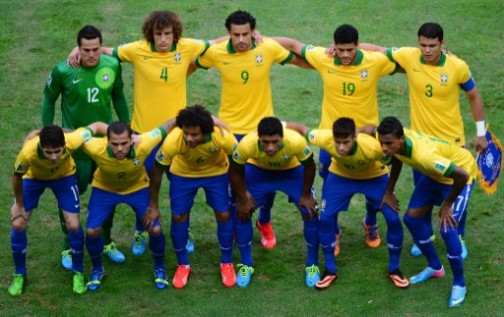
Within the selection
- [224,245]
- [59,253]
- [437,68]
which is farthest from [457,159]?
[59,253]

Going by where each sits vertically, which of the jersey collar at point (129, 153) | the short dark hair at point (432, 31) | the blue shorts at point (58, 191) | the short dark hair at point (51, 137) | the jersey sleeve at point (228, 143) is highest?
the short dark hair at point (432, 31)

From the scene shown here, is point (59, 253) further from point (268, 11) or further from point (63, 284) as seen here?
point (268, 11)

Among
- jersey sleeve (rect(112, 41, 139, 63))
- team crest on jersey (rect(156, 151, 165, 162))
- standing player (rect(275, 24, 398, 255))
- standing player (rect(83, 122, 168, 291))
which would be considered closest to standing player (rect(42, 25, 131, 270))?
jersey sleeve (rect(112, 41, 139, 63))

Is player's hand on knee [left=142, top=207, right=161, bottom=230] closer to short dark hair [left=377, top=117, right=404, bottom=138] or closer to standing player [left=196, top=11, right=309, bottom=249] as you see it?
standing player [left=196, top=11, right=309, bottom=249]

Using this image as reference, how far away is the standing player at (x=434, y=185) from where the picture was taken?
9812 millimetres

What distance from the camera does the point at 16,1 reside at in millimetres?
18828

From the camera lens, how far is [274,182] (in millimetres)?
10750

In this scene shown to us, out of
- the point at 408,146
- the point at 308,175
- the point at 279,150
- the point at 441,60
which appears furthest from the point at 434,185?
the point at 279,150

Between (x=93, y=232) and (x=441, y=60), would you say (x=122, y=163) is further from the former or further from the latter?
(x=441, y=60)

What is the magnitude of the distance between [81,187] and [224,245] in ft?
5.55

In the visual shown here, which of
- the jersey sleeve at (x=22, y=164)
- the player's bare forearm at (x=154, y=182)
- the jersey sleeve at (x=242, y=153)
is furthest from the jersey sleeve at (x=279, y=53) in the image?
the jersey sleeve at (x=22, y=164)

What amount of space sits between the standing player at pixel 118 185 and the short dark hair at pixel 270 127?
1.09m

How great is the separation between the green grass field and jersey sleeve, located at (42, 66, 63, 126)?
1539 millimetres

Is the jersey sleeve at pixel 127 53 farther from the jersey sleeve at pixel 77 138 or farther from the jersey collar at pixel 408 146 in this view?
the jersey collar at pixel 408 146
